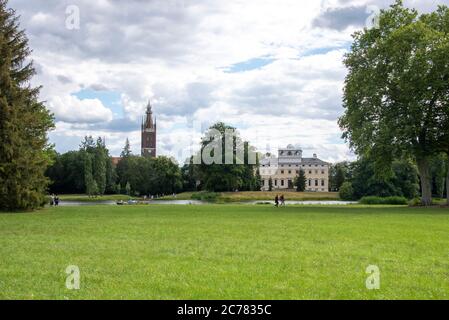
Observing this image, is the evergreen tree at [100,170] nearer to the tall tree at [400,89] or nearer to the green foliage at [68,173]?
the green foliage at [68,173]

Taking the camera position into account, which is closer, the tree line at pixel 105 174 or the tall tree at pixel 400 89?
the tall tree at pixel 400 89

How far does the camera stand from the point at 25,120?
40062 mm

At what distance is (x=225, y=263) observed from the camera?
1281cm

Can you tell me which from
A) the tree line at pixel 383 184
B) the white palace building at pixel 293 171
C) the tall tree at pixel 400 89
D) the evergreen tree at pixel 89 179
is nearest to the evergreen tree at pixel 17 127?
the tall tree at pixel 400 89

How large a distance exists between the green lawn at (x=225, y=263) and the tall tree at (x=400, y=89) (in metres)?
26.2

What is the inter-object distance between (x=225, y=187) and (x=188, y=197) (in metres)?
8.19

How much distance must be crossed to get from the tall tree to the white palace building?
374 ft

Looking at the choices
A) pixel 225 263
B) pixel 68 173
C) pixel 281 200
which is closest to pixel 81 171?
pixel 68 173

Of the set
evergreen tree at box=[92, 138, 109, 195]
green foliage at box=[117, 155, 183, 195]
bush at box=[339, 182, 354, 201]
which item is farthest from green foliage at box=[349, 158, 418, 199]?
evergreen tree at box=[92, 138, 109, 195]

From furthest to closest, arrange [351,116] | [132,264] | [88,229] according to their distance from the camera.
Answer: [351,116], [88,229], [132,264]

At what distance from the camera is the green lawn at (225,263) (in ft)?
31.6

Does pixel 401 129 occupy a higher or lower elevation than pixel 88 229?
higher
